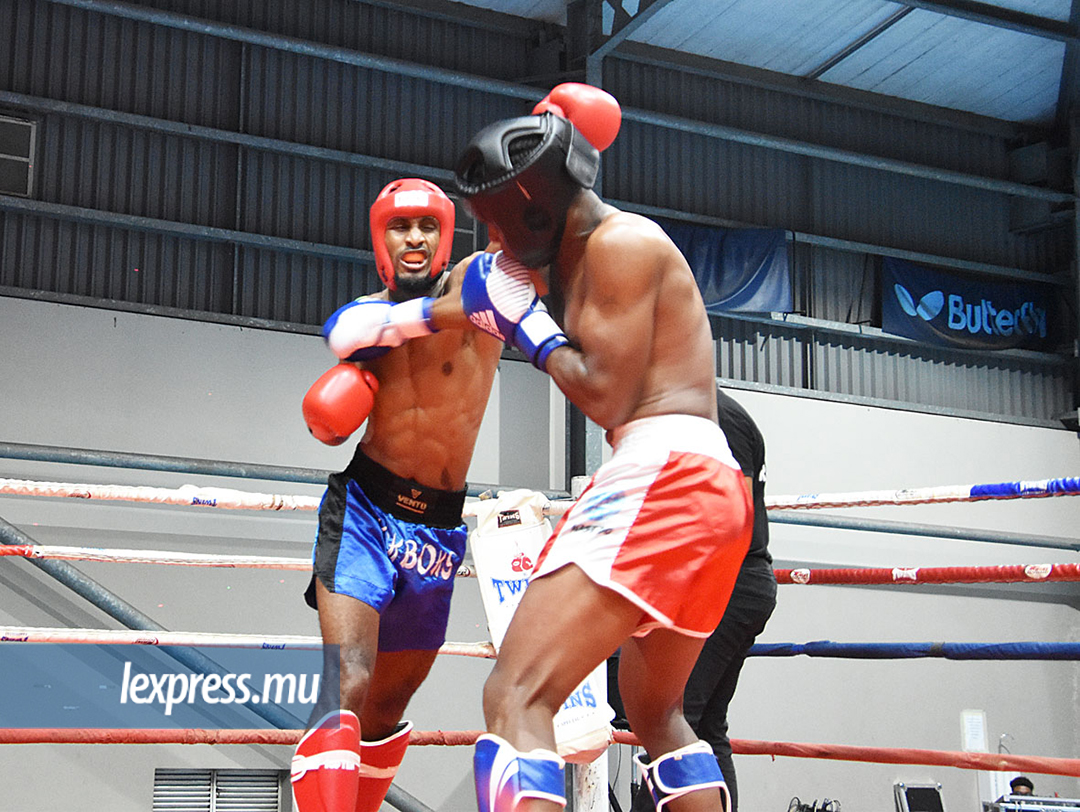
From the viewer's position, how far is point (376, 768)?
251 cm

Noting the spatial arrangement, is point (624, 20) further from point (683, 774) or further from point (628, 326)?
point (683, 774)

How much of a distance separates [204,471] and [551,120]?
523 centimetres

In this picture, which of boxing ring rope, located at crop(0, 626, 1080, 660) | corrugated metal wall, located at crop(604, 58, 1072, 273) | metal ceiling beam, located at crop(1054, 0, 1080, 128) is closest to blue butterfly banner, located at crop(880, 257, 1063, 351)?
corrugated metal wall, located at crop(604, 58, 1072, 273)

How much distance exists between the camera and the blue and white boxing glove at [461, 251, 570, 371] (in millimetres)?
1862

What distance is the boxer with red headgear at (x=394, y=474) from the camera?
2.37 m

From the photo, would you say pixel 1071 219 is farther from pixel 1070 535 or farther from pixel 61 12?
pixel 61 12

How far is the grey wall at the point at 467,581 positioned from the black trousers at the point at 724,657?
4749mm

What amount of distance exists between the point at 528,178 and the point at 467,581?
19.9ft

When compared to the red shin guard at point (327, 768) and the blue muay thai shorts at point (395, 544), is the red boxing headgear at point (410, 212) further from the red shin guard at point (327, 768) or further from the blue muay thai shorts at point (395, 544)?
the red shin guard at point (327, 768)

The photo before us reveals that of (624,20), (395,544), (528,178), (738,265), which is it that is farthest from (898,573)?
(738,265)

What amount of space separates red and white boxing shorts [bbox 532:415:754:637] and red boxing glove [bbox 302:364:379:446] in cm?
72

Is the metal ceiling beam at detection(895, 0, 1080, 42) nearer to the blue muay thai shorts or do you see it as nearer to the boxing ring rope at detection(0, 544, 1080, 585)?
the boxing ring rope at detection(0, 544, 1080, 585)

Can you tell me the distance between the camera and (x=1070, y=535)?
9.68 m

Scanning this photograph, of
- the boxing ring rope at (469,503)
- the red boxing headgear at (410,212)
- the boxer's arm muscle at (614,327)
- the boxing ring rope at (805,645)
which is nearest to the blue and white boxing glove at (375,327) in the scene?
the red boxing headgear at (410,212)
